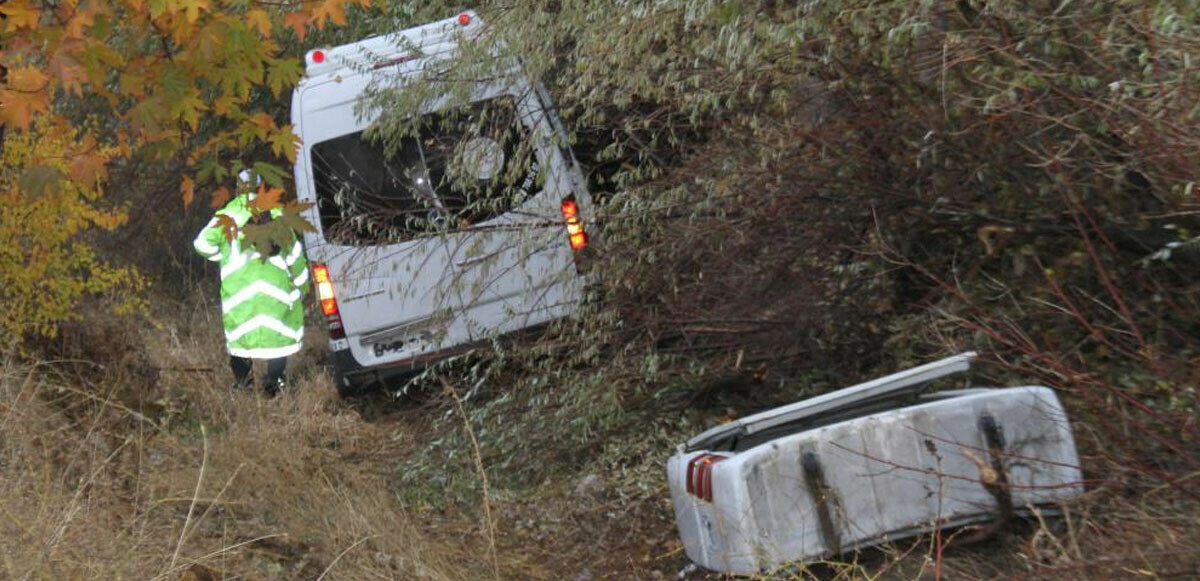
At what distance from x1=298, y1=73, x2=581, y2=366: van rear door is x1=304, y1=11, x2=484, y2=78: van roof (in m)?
0.19

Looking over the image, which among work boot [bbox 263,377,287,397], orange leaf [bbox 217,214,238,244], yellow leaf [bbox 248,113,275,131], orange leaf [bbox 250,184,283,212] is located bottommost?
work boot [bbox 263,377,287,397]

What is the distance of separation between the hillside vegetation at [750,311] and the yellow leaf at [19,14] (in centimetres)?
13

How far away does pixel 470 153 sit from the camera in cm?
753

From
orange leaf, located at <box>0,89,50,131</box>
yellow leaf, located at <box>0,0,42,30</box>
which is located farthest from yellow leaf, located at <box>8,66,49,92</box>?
yellow leaf, located at <box>0,0,42,30</box>

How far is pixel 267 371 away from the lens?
9617 millimetres

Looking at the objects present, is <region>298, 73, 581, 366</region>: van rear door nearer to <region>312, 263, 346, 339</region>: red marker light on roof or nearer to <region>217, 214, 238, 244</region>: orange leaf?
<region>312, 263, 346, 339</region>: red marker light on roof

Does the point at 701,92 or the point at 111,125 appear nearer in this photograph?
the point at 701,92

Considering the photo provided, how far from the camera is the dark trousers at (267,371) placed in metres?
9.45

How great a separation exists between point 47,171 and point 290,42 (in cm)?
685

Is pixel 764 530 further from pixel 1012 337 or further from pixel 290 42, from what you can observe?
pixel 290 42

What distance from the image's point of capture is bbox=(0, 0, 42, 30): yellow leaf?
16.2 ft

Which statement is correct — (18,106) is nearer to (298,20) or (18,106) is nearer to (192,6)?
(192,6)

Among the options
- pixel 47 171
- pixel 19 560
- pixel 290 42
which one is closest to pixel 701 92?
pixel 47 171

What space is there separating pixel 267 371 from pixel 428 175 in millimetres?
2163
